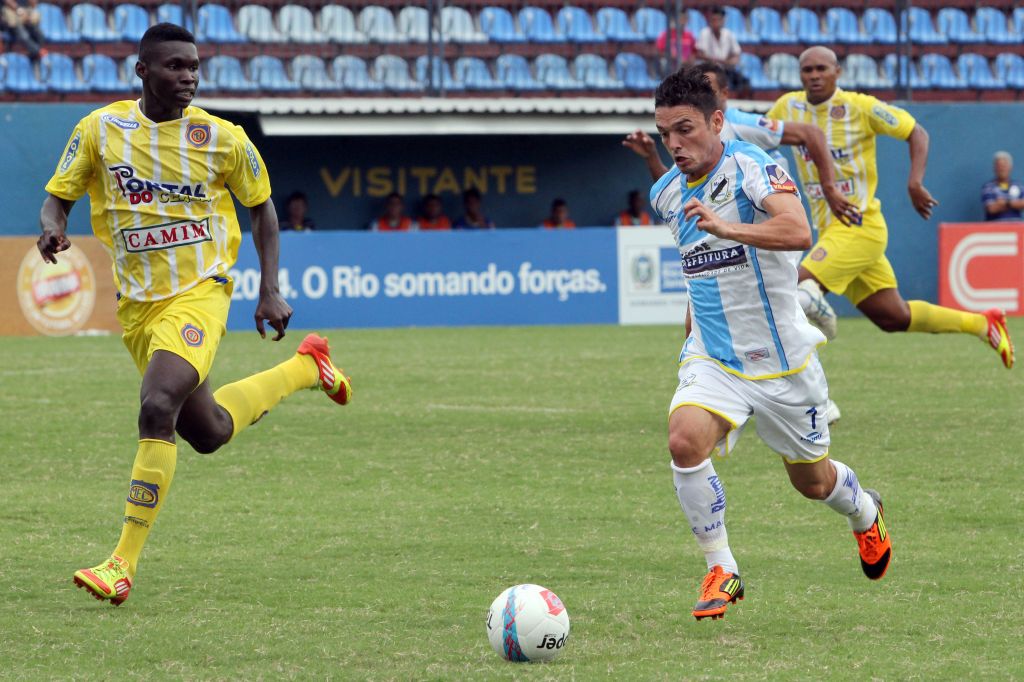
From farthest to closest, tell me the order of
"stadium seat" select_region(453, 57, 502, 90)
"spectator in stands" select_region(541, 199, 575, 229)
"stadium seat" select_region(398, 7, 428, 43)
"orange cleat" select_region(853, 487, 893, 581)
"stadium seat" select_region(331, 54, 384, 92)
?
"stadium seat" select_region(453, 57, 502, 90) < "stadium seat" select_region(398, 7, 428, 43) < "stadium seat" select_region(331, 54, 384, 92) < "spectator in stands" select_region(541, 199, 575, 229) < "orange cleat" select_region(853, 487, 893, 581)

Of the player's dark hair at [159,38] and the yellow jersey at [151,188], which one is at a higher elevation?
the player's dark hair at [159,38]

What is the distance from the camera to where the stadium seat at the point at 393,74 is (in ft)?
70.9

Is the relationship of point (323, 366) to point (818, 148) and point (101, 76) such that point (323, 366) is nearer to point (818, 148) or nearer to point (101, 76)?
point (818, 148)

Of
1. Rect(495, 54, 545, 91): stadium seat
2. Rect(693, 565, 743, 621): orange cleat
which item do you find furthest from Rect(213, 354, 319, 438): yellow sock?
Rect(495, 54, 545, 91): stadium seat

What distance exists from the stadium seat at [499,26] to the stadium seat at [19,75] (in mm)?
6294

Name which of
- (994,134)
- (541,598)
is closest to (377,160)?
(994,134)

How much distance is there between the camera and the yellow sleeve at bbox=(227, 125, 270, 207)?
5895mm

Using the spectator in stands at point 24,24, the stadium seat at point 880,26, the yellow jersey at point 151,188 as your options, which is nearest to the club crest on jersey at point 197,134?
the yellow jersey at point 151,188

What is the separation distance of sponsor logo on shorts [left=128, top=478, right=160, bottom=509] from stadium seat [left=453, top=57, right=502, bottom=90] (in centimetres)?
1713

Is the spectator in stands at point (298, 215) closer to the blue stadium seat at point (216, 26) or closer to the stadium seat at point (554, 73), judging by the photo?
the blue stadium seat at point (216, 26)

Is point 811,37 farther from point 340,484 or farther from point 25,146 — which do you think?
point 340,484

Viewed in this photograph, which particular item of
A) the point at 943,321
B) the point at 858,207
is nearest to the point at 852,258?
the point at 858,207

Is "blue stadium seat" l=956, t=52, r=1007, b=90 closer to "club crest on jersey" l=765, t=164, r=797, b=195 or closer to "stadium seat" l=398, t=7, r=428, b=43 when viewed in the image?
"stadium seat" l=398, t=7, r=428, b=43

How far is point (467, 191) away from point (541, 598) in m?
16.6
